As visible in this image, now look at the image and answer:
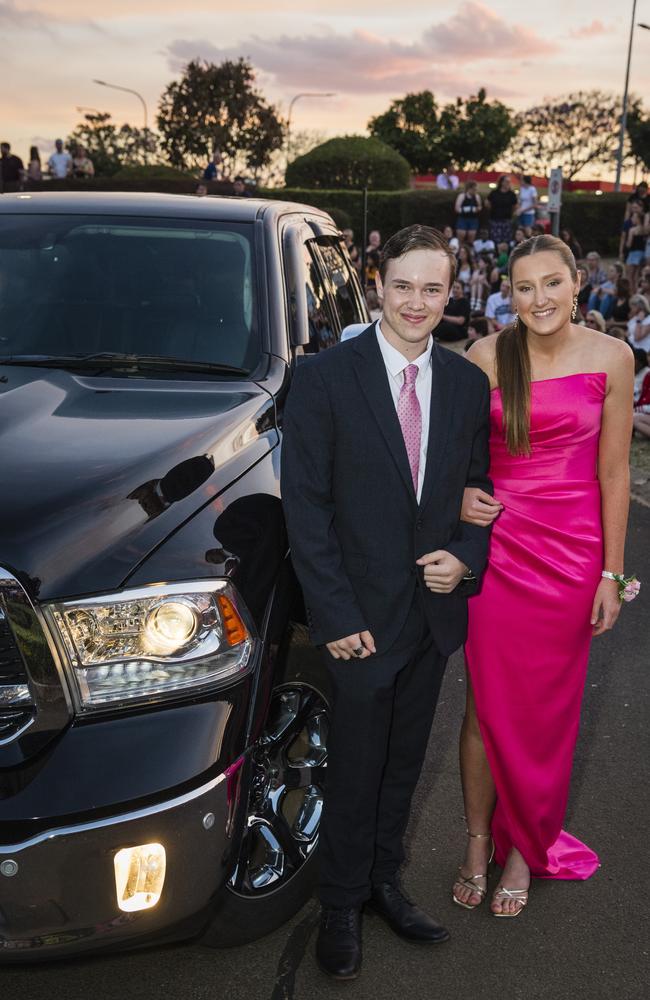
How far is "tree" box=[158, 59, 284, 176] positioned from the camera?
57781 mm

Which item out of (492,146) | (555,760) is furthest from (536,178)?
(555,760)

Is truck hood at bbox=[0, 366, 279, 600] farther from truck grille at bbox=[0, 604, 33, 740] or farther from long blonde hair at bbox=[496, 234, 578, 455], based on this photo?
long blonde hair at bbox=[496, 234, 578, 455]

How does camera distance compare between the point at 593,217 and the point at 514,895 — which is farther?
the point at 593,217

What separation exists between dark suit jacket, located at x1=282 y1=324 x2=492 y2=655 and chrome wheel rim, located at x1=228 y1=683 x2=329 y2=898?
1.10 ft

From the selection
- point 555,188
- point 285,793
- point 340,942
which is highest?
point 555,188

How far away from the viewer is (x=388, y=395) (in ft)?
8.89

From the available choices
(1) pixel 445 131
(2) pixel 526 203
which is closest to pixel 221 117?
(2) pixel 526 203

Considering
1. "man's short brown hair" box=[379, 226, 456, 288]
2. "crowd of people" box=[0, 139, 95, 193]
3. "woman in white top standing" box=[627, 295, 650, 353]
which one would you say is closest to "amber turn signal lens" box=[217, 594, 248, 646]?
"man's short brown hair" box=[379, 226, 456, 288]

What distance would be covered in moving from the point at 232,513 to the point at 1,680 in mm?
724

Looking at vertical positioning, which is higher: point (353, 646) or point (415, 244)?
point (415, 244)

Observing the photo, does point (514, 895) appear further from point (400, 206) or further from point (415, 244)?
point (400, 206)

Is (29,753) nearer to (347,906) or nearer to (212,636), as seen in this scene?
(212,636)

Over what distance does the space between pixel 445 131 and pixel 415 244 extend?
102 metres

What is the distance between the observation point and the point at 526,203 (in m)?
25.1
